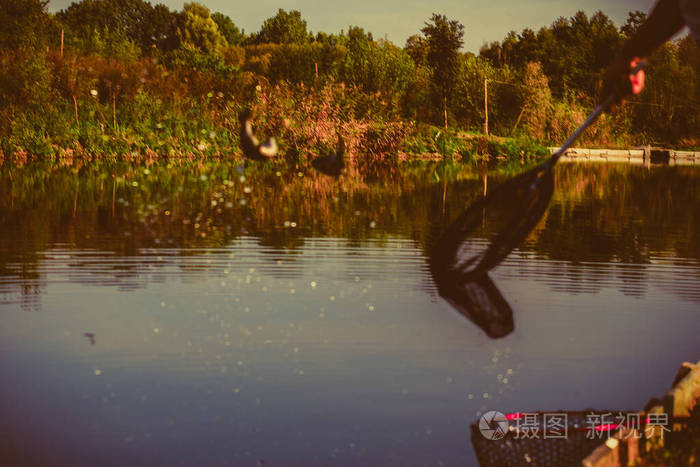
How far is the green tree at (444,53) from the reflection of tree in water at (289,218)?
89.5ft

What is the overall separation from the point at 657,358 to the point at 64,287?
7643 millimetres

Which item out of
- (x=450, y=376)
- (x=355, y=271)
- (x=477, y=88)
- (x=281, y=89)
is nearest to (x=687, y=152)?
(x=477, y=88)

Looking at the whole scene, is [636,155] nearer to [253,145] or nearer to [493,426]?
[253,145]

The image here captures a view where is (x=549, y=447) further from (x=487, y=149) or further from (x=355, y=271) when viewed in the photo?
(x=487, y=149)

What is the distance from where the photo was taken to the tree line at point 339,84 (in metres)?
42.7

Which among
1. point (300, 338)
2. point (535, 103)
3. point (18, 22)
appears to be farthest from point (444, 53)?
point (300, 338)

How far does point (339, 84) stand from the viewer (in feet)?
165

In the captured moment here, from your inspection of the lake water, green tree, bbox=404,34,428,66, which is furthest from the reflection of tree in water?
green tree, bbox=404,34,428,66

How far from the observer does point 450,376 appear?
26.7 ft

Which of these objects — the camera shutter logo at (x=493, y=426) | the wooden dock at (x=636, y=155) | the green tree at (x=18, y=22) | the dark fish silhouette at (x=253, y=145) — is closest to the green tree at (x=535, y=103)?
the wooden dock at (x=636, y=155)

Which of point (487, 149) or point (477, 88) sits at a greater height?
point (477, 88)

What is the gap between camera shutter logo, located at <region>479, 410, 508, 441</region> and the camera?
6.24 m

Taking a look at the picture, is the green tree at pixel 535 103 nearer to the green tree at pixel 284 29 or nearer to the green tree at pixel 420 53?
the green tree at pixel 420 53

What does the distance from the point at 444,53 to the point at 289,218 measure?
1749 inches
